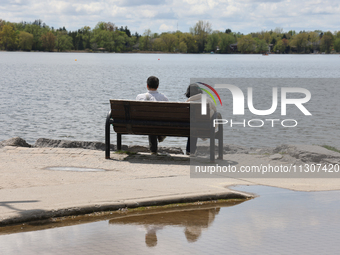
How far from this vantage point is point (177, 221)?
212 inches

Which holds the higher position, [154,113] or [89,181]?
[154,113]

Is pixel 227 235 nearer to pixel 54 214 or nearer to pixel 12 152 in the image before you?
pixel 54 214

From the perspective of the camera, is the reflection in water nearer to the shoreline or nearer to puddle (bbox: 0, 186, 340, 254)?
puddle (bbox: 0, 186, 340, 254)

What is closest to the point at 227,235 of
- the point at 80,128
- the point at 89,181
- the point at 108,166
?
the point at 89,181

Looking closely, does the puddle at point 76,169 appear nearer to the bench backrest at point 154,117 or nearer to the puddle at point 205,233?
the bench backrest at point 154,117

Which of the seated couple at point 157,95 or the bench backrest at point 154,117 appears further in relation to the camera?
the seated couple at point 157,95

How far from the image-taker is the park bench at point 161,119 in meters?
8.90

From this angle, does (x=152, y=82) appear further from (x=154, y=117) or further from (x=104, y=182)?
(x=104, y=182)

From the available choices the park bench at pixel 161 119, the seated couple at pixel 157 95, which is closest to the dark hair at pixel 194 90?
the seated couple at pixel 157 95

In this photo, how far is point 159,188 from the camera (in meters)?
6.59

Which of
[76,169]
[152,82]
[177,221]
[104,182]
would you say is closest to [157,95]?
→ [152,82]

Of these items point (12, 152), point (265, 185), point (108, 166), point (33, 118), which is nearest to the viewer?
point (265, 185)

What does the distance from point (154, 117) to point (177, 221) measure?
3.95 metres

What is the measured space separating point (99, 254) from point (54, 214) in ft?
4.21
